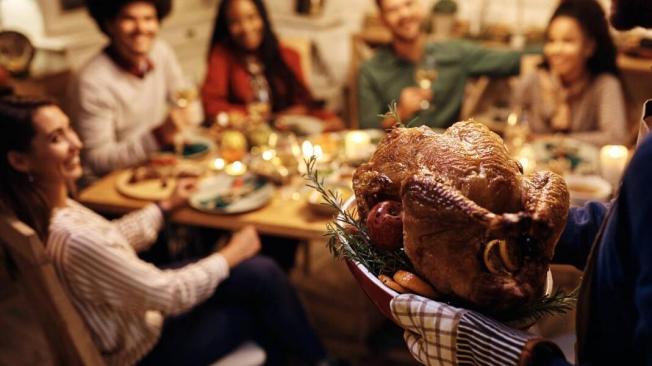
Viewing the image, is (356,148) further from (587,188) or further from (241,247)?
(587,188)

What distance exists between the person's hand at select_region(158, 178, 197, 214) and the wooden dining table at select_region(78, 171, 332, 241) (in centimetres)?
3

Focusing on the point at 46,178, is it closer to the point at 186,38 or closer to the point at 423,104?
the point at 423,104

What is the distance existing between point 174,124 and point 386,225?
165 cm

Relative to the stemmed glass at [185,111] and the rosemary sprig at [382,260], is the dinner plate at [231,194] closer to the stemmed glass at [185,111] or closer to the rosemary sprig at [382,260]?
the stemmed glass at [185,111]

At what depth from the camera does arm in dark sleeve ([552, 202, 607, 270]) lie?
1158 mm

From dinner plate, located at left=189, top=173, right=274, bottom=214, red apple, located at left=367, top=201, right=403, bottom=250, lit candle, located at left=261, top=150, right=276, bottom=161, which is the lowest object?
dinner plate, located at left=189, top=173, right=274, bottom=214

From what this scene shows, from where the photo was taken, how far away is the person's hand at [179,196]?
2.07m

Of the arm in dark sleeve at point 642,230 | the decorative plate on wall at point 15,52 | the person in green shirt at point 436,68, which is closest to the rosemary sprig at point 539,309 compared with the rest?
the arm in dark sleeve at point 642,230

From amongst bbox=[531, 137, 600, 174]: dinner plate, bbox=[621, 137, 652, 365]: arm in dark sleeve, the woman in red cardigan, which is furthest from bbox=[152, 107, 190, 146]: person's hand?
bbox=[621, 137, 652, 365]: arm in dark sleeve

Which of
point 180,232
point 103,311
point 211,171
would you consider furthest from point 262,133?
point 103,311

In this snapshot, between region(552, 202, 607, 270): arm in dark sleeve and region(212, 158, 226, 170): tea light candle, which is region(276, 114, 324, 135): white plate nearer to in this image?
region(212, 158, 226, 170): tea light candle

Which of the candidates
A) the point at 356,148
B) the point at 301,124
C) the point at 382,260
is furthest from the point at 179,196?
the point at 382,260

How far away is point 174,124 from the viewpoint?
7.86ft

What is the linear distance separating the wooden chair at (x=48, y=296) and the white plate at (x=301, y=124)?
130 centimetres
